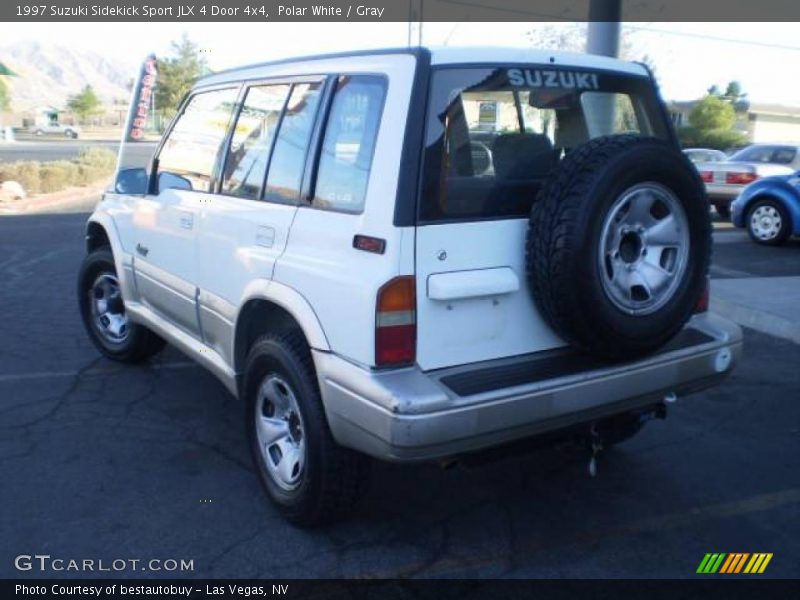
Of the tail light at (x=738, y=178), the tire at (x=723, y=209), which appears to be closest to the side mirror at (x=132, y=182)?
the tail light at (x=738, y=178)

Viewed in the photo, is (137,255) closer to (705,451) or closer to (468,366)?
(468,366)

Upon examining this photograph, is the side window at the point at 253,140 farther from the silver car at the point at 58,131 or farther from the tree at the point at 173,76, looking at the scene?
the silver car at the point at 58,131

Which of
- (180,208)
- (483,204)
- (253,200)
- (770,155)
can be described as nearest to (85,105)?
(770,155)

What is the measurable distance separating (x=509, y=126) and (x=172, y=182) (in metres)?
2.11

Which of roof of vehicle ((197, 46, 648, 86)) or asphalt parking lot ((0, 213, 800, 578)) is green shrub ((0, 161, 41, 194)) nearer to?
asphalt parking lot ((0, 213, 800, 578))

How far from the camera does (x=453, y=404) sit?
2.81 metres

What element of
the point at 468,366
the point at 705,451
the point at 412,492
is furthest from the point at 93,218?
the point at 705,451

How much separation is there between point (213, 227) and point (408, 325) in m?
1.53

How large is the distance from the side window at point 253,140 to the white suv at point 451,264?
0.02 metres

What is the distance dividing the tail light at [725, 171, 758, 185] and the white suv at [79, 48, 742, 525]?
1179 centimetres

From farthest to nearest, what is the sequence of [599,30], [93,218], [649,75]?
[599,30]
[93,218]
[649,75]

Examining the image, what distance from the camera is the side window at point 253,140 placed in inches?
147

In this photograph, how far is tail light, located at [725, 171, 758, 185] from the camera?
14.3 metres

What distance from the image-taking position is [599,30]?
7.88 m
